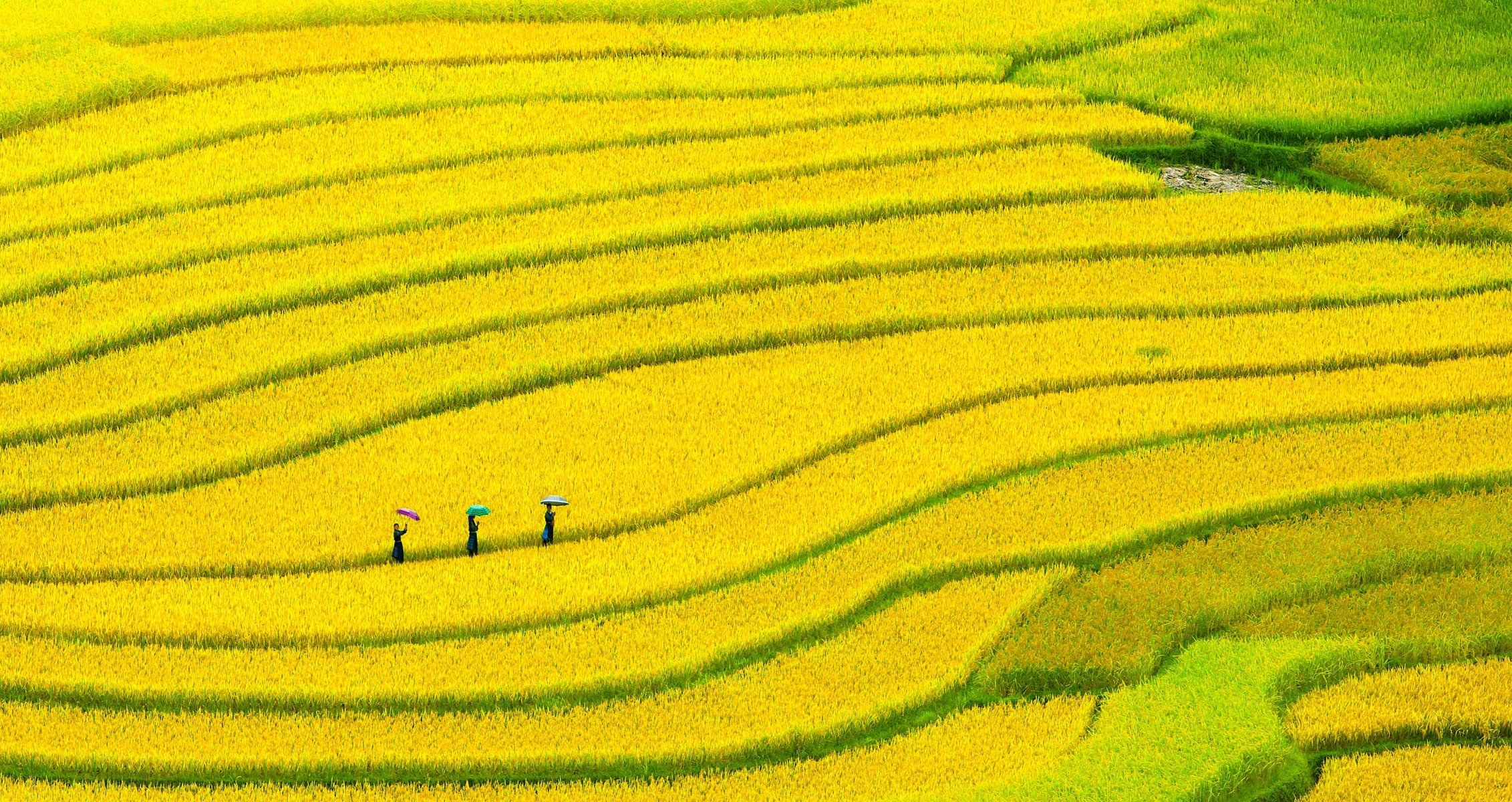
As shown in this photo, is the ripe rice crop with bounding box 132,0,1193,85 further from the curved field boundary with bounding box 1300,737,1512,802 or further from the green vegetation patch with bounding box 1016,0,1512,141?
the curved field boundary with bounding box 1300,737,1512,802

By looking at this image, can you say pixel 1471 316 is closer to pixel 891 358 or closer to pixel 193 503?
pixel 891 358

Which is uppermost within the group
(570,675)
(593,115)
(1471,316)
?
(593,115)

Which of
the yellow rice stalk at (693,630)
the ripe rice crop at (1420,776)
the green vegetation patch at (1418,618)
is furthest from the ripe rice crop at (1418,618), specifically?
the yellow rice stalk at (693,630)

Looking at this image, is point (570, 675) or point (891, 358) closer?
point (570, 675)

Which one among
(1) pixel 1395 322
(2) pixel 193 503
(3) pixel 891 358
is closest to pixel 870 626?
(3) pixel 891 358

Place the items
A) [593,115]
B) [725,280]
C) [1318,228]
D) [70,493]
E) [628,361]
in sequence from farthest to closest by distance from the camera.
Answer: [593,115], [1318,228], [725,280], [628,361], [70,493]

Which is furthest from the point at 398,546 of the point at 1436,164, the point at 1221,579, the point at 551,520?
the point at 1436,164
